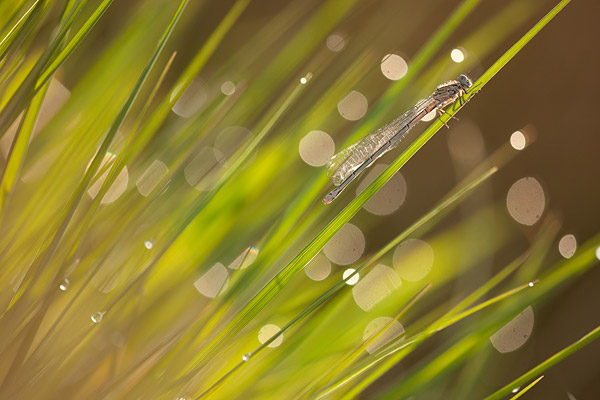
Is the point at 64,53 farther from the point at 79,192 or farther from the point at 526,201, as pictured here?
the point at 526,201

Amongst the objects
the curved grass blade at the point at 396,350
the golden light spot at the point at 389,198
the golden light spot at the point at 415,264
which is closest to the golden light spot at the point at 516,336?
the golden light spot at the point at 415,264

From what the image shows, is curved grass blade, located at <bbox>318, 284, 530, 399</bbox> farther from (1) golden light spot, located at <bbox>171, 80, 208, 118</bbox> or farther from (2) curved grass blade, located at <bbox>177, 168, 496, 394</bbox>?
(1) golden light spot, located at <bbox>171, 80, 208, 118</bbox>

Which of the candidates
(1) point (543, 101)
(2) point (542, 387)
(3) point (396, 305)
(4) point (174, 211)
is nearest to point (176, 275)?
(4) point (174, 211)

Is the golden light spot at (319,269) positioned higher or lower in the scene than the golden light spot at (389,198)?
lower

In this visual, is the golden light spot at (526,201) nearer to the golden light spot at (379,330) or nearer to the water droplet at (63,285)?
the golden light spot at (379,330)

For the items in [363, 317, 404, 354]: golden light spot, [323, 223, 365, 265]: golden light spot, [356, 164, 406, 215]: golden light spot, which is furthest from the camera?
[356, 164, 406, 215]: golden light spot

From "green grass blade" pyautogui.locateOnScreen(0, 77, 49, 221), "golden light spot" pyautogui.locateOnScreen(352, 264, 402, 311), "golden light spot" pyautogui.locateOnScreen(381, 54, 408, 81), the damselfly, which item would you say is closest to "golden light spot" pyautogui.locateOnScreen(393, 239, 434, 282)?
"golden light spot" pyautogui.locateOnScreen(352, 264, 402, 311)

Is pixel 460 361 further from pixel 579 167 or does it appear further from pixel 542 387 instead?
pixel 579 167
